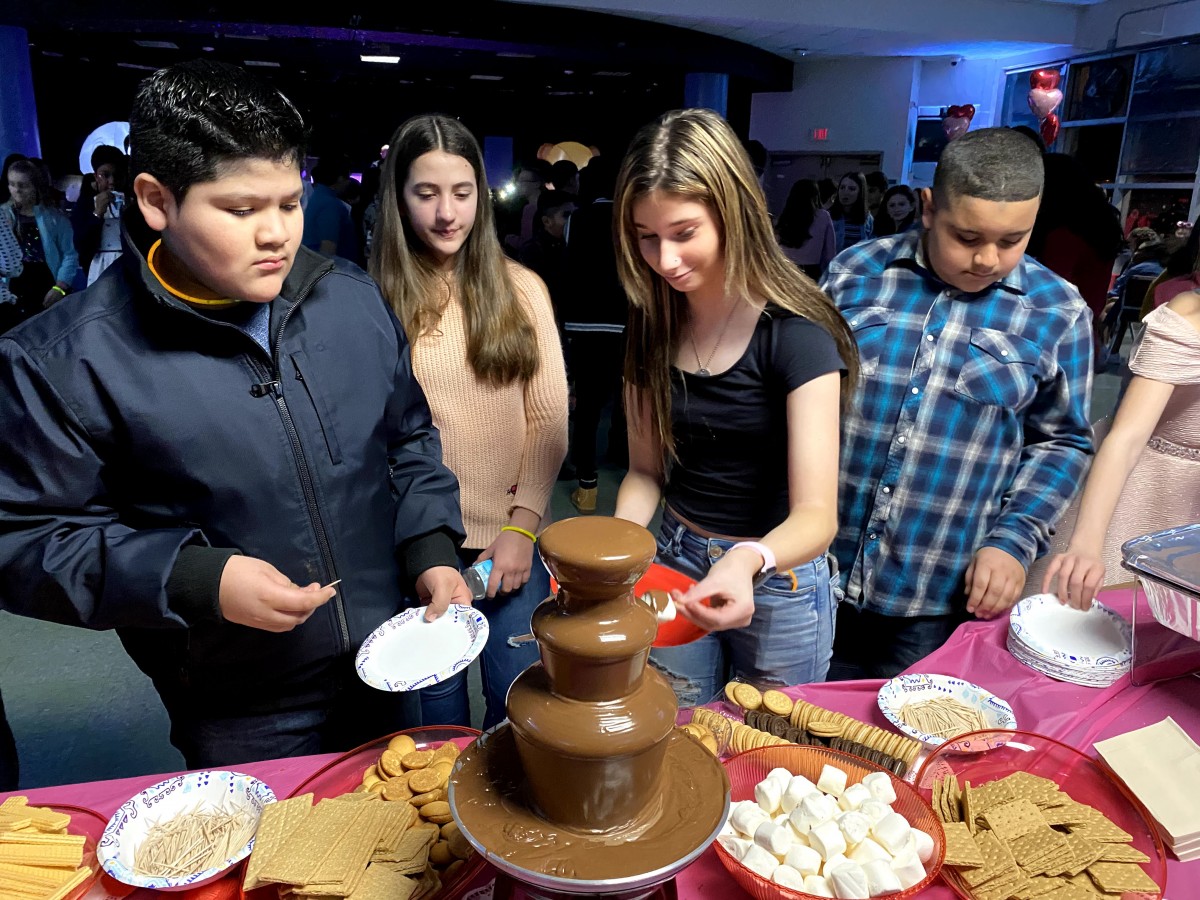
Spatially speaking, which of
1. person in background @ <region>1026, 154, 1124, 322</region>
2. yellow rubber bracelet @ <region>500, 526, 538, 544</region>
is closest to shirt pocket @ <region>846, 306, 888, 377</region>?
yellow rubber bracelet @ <region>500, 526, 538, 544</region>

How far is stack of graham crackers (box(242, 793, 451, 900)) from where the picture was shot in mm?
980

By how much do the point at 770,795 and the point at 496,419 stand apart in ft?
3.88

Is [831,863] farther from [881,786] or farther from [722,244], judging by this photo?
[722,244]

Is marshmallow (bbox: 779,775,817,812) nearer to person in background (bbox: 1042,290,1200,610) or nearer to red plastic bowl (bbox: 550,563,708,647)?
red plastic bowl (bbox: 550,563,708,647)

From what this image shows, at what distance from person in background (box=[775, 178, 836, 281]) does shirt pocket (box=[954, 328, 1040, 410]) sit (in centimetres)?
455

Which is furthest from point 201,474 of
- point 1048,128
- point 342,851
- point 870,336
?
point 1048,128

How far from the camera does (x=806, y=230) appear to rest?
6.19m

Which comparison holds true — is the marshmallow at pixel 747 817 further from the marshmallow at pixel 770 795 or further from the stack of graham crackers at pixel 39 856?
the stack of graham crackers at pixel 39 856

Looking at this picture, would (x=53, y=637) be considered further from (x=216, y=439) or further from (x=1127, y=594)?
(x=1127, y=594)

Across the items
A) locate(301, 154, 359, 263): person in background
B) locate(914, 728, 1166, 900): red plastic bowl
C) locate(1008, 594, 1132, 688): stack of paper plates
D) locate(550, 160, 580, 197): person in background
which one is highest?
locate(550, 160, 580, 197): person in background

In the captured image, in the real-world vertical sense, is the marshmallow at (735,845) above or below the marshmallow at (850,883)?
below

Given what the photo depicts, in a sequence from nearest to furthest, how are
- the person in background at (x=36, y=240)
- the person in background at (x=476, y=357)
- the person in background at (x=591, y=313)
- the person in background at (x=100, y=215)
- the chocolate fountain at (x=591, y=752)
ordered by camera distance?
the chocolate fountain at (x=591, y=752), the person in background at (x=476, y=357), the person in background at (x=591, y=313), the person in background at (x=100, y=215), the person in background at (x=36, y=240)

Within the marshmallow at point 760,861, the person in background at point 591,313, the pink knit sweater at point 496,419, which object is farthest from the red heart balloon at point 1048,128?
the marshmallow at point 760,861

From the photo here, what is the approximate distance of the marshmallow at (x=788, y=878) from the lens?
3.23 feet
